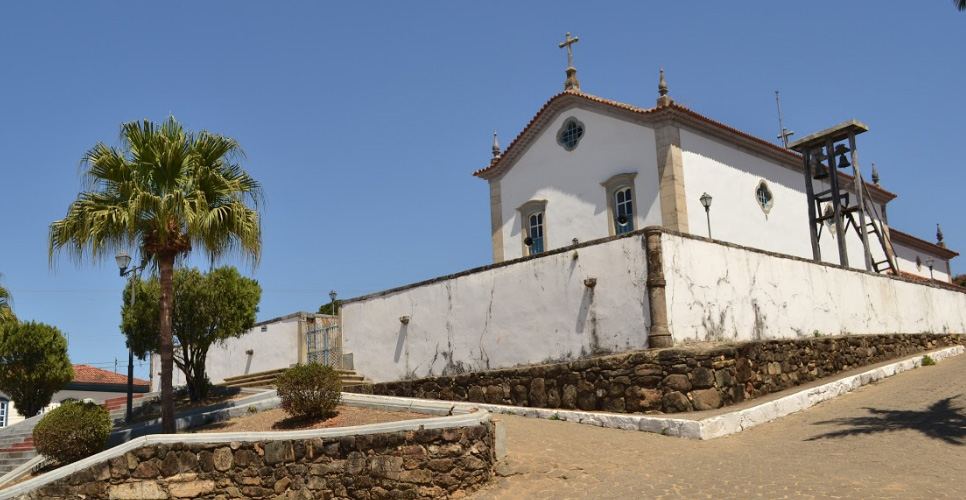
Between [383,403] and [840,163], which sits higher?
[840,163]

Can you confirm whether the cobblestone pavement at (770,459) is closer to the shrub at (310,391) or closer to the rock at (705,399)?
the rock at (705,399)

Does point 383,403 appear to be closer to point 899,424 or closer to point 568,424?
point 568,424

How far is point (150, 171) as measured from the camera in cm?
1541

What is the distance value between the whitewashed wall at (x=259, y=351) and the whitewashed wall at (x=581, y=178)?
800cm

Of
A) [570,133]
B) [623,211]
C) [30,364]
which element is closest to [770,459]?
[623,211]

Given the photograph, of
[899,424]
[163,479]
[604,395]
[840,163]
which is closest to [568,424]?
[604,395]

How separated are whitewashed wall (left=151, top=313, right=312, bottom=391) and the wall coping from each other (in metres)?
10.8

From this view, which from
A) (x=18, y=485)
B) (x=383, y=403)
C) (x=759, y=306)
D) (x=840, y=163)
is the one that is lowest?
(x=18, y=485)

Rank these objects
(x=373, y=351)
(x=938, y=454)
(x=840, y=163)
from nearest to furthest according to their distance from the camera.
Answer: (x=938, y=454) < (x=373, y=351) < (x=840, y=163)

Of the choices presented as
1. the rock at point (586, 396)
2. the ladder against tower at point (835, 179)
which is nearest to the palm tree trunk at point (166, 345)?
the rock at point (586, 396)

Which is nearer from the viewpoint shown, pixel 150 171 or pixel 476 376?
pixel 150 171

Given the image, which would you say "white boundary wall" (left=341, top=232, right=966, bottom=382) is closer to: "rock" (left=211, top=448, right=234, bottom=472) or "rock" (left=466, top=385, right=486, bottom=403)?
"rock" (left=466, top=385, right=486, bottom=403)

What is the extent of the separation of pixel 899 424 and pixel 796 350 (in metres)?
4.42

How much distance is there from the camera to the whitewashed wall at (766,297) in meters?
16.6
